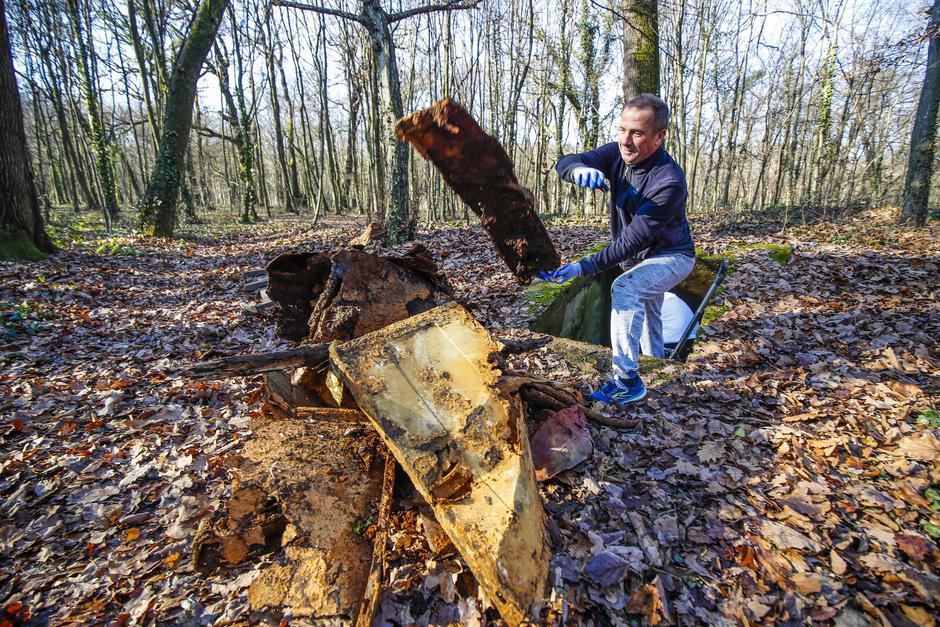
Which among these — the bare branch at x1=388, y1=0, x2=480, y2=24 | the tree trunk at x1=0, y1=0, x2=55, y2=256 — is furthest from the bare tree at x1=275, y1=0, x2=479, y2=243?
the tree trunk at x1=0, y1=0, x2=55, y2=256

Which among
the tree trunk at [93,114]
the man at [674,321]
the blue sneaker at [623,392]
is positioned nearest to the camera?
the blue sneaker at [623,392]

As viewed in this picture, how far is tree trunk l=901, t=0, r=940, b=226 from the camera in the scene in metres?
8.69

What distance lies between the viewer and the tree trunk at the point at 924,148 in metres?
8.69

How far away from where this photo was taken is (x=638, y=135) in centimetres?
300

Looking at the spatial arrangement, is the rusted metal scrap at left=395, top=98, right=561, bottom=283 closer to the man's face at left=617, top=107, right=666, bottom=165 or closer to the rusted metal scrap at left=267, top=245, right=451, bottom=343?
the rusted metal scrap at left=267, top=245, right=451, bottom=343

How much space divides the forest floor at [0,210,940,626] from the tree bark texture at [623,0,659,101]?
3.95 meters

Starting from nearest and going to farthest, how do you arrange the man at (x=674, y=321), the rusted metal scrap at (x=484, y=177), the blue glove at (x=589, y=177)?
1. the rusted metal scrap at (x=484, y=177)
2. the blue glove at (x=589, y=177)
3. the man at (x=674, y=321)

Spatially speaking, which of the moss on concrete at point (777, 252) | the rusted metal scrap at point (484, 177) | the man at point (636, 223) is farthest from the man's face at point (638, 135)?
the moss on concrete at point (777, 252)

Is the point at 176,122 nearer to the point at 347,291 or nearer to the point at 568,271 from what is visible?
the point at 347,291

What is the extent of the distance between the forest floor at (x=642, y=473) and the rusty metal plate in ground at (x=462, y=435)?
0.28 meters

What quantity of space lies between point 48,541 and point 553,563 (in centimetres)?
280

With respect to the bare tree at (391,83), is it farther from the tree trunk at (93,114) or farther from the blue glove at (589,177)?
the tree trunk at (93,114)

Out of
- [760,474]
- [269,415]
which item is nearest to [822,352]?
[760,474]

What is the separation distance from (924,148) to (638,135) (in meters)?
10.8
